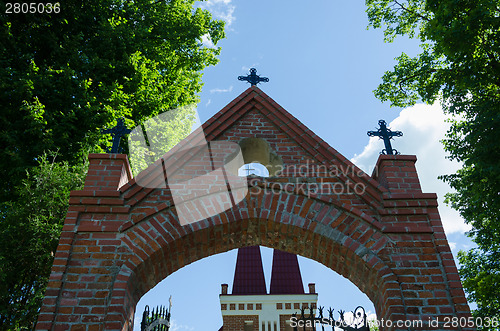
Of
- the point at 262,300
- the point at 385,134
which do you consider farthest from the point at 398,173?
the point at 262,300

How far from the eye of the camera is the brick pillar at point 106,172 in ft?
15.7

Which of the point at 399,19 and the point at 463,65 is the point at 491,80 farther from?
the point at 399,19

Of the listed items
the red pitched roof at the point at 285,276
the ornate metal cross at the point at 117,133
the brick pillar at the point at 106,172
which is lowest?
the brick pillar at the point at 106,172

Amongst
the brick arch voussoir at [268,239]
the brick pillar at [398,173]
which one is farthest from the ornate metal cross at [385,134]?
the brick arch voussoir at [268,239]

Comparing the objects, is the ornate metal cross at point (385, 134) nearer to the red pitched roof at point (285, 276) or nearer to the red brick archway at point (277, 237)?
the red brick archway at point (277, 237)

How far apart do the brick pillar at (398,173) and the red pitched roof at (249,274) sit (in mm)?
17559

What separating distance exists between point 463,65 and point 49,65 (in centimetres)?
1026

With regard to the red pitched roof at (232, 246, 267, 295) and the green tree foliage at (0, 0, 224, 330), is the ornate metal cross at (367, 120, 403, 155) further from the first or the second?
the red pitched roof at (232, 246, 267, 295)

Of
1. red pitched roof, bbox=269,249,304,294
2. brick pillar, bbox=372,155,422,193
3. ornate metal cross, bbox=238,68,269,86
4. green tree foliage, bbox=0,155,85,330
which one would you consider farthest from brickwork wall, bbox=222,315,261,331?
brick pillar, bbox=372,155,422,193

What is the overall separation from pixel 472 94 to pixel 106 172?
9.05 m

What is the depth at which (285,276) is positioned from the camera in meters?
22.2

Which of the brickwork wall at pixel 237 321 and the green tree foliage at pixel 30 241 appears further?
the brickwork wall at pixel 237 321

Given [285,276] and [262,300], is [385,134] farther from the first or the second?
[285,276]

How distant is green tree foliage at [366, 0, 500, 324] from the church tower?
10.8 meters
